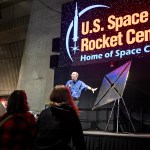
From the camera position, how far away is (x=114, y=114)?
609 centimetres

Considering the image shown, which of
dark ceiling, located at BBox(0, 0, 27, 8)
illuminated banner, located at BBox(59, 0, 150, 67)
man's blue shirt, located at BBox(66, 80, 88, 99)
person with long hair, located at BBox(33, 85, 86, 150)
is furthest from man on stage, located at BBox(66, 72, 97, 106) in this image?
dark ceiling, located at BBox(0, 0, 27, 8)

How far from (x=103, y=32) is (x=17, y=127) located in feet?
16.6

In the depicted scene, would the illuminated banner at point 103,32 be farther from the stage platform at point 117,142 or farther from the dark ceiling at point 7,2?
the dark ceiling at point 7,2

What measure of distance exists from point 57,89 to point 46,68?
642cm

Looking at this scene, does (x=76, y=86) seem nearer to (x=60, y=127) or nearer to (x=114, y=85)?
(x=114, y=85)

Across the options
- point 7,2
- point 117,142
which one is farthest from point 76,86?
point 7,2

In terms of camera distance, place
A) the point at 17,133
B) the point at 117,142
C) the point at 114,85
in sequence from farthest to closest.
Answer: the point at 114,85, the point at 117,142, the point at 17,133

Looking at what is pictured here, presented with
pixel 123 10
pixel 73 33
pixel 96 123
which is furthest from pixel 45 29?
pixel 96 123

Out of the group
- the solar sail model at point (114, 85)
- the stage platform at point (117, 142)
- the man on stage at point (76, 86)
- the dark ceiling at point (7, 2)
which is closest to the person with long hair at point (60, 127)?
the stage platform at point (117, 142)

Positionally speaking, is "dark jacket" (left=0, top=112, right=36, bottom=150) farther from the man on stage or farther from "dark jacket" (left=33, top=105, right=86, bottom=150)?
the man on stage

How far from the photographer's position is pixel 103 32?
693 centimetres

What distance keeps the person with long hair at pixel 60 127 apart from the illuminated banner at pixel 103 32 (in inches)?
161

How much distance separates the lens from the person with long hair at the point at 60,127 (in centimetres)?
216

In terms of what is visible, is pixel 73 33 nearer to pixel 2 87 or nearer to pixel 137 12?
pixel 137 12
